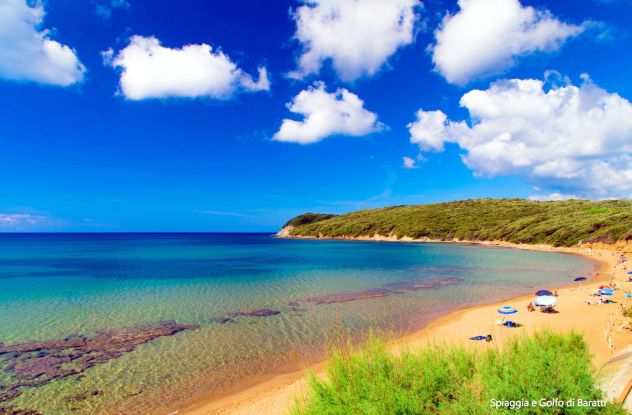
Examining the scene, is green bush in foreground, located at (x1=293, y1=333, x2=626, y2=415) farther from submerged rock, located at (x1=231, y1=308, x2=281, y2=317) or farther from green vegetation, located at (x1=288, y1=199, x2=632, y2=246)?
green vegetation, located at (x1=288, y1=199, x2=632, y2=246)

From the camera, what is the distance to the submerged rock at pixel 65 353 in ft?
46.6

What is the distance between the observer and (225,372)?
595 inches

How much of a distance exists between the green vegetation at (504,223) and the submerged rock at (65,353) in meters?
89.8

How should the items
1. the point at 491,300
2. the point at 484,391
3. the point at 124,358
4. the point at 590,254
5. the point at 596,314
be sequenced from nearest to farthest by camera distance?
the point at 484,391, the point at 124,358, the point at 596,314, the point at 491,300, the point at 590,254

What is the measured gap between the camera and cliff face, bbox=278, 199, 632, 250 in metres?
86.2

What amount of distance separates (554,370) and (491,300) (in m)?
25.1

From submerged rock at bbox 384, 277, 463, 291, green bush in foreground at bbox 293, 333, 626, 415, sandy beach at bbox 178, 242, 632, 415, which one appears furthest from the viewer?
submerged rock at bbox 384, 277, 463, 291

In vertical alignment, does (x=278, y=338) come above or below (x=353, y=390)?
below

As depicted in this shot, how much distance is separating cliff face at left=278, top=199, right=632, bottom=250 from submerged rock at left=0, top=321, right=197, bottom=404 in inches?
3467

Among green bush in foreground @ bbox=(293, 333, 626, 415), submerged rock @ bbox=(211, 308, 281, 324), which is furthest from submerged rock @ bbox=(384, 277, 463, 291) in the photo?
green bush in foreground @ bbox=(293, 333, 626, 415)

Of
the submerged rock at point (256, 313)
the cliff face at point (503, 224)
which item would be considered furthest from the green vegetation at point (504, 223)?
the submerged rock at point (256, 313)

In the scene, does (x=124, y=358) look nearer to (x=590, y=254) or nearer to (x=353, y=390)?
(x=353, y=390)

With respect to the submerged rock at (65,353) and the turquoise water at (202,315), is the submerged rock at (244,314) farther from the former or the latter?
the submerged rock at (65,353)

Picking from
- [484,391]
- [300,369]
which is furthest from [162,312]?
[484,391]
